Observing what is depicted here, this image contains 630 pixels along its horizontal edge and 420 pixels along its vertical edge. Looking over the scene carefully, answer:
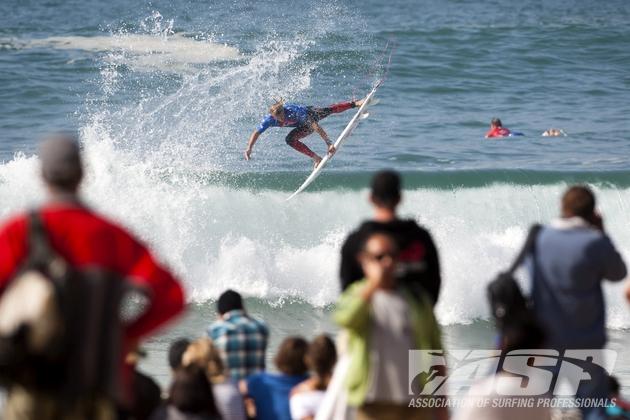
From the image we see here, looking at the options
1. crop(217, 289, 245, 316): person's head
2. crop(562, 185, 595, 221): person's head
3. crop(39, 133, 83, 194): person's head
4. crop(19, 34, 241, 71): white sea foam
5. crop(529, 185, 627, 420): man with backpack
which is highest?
crop(19, 34, 241, 71): white sea foam

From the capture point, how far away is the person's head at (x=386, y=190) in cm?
457

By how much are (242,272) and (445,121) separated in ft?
31.3

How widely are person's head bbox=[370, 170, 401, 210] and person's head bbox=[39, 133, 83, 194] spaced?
134cm

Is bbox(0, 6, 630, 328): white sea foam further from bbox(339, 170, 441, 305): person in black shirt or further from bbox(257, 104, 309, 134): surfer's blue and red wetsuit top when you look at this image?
bbox(339, 170, 441, 305): person in black shirt

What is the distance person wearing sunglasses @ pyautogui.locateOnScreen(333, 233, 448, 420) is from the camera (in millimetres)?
4332

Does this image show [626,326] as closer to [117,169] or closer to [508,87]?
[117,169]

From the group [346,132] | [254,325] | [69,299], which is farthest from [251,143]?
[69,299]

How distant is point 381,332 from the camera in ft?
14.6

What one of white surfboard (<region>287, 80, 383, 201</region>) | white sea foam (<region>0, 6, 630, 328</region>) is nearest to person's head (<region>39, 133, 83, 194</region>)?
white sea foam (<region>0, 6, 630, 328</region>)

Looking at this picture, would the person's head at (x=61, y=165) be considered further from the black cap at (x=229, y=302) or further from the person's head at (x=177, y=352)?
the black cap at (x=229, y=302)

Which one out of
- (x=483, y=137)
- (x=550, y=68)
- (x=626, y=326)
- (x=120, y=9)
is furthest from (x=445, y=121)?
(x=120, y=9)

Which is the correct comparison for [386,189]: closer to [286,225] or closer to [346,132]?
[346,132]

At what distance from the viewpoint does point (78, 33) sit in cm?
3036

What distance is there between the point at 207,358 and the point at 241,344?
0.55 metres
